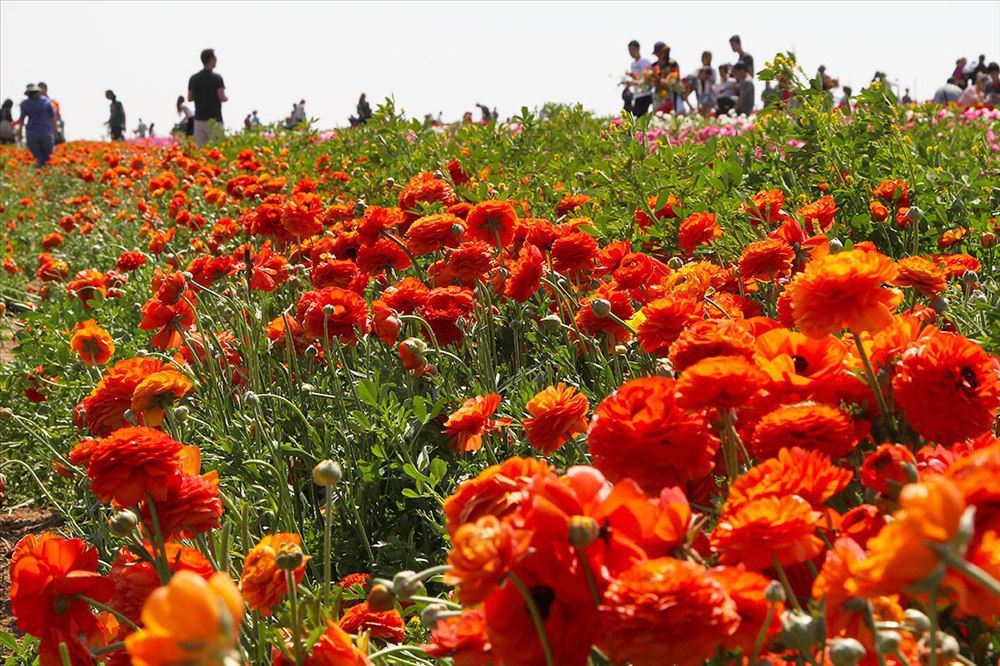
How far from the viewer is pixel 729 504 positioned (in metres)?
0.90

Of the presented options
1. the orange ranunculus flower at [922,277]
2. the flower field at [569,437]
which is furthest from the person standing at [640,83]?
the orange ranunculus flower at [922,277]

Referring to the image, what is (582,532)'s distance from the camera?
0.78 metres

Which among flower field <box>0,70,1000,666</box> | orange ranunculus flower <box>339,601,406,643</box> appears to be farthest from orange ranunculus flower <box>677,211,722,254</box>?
orange ranunculus flower <box>339,601,406,643</box>

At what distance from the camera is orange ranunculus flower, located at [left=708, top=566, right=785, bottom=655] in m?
0.82

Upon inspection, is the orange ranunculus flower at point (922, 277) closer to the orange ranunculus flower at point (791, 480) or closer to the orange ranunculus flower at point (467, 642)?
the orange ranunculus flower at point (791, 480)

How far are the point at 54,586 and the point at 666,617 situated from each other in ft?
2.97

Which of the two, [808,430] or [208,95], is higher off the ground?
[208,95]

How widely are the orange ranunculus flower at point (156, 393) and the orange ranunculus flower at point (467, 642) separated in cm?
110

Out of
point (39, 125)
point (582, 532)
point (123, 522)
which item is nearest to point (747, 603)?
point (582, 532)

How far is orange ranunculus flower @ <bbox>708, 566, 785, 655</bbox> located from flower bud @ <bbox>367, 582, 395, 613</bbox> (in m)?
0.44

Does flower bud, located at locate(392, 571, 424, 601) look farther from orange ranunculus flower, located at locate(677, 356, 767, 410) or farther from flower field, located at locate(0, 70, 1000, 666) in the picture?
orange ranunculus flower, located at locate(677, 356, 767, 410)

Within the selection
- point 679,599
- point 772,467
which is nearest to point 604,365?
point 772,467

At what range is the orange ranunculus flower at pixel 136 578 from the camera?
51.1 inches

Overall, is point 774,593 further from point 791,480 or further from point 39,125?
point 39,125
